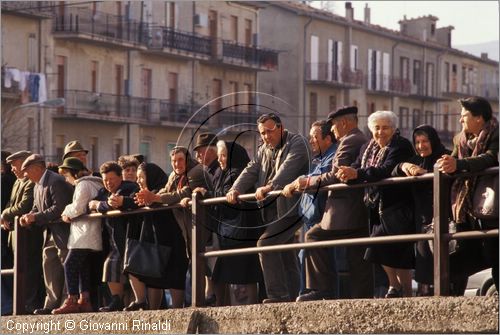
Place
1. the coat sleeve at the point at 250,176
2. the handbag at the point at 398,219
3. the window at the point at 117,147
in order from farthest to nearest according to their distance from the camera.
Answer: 1. the window at the point at 117,147
2. the coat sleeve at the point at 250,176
3. the handbag at the point at 398,219

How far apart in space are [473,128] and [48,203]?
5.85 m

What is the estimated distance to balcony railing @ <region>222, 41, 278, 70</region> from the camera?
71812 mm

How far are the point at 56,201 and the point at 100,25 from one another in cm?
4704

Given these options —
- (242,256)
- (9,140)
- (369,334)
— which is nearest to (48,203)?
(242,256)

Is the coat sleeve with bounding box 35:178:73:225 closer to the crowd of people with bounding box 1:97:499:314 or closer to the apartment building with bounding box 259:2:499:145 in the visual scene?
the crowd of people with bounding box 1:97:499:314

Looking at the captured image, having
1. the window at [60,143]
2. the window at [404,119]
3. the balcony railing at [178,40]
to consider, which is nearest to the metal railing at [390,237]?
the window at [60,143]

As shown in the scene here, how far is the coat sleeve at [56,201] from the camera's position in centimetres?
1521

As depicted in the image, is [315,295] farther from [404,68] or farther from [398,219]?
[404,68]

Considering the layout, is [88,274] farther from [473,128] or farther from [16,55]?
[16,55]

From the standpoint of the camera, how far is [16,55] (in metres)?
57.1

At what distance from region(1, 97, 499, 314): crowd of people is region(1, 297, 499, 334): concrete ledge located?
609 millimetres

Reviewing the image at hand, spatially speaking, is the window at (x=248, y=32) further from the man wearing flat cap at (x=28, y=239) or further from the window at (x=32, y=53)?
the man wearing flat cap at (x=28, y=239)

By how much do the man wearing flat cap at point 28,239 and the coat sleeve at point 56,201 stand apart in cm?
33

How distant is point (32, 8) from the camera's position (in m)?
56.9
